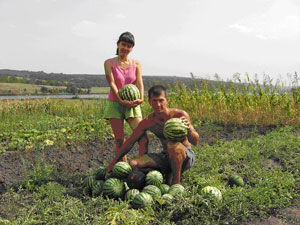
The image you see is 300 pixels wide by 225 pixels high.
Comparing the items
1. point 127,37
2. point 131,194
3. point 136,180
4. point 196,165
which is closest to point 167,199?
point 131,194

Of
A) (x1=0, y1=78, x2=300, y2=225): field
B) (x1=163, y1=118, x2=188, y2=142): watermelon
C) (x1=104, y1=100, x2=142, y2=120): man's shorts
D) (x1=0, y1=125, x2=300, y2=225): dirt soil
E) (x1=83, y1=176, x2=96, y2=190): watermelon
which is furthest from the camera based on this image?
(x1=0, y1=125, x2=300, y2=225): dirt soil

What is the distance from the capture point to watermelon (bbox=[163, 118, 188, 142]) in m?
3.90

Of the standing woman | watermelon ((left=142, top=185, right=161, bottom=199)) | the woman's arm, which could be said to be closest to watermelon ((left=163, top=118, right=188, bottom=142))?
watermelon ((left=142, top=185, right=161, bottom=199))

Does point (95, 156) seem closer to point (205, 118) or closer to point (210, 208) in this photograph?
point (210, 208)

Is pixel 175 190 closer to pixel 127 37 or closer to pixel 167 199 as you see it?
pixel 167 199

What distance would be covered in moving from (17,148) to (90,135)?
173 cm

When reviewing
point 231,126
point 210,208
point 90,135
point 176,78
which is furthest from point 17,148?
point 176,78

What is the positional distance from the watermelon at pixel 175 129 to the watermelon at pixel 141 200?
2.69 feet

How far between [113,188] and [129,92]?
1553 mm

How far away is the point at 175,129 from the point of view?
3.89 m

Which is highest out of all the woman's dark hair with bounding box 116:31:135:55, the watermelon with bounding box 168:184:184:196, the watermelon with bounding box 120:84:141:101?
the woman's dark hair with bounding box 116:31:135:55

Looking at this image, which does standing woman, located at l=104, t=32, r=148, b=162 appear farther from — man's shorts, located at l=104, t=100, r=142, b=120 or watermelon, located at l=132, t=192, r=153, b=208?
watermelon, located at l=132, t=192, r=153, b=208

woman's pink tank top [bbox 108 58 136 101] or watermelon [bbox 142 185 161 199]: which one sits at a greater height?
woman's pink tank top [bbox 108 58 136 101]

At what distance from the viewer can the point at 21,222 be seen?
352cm
